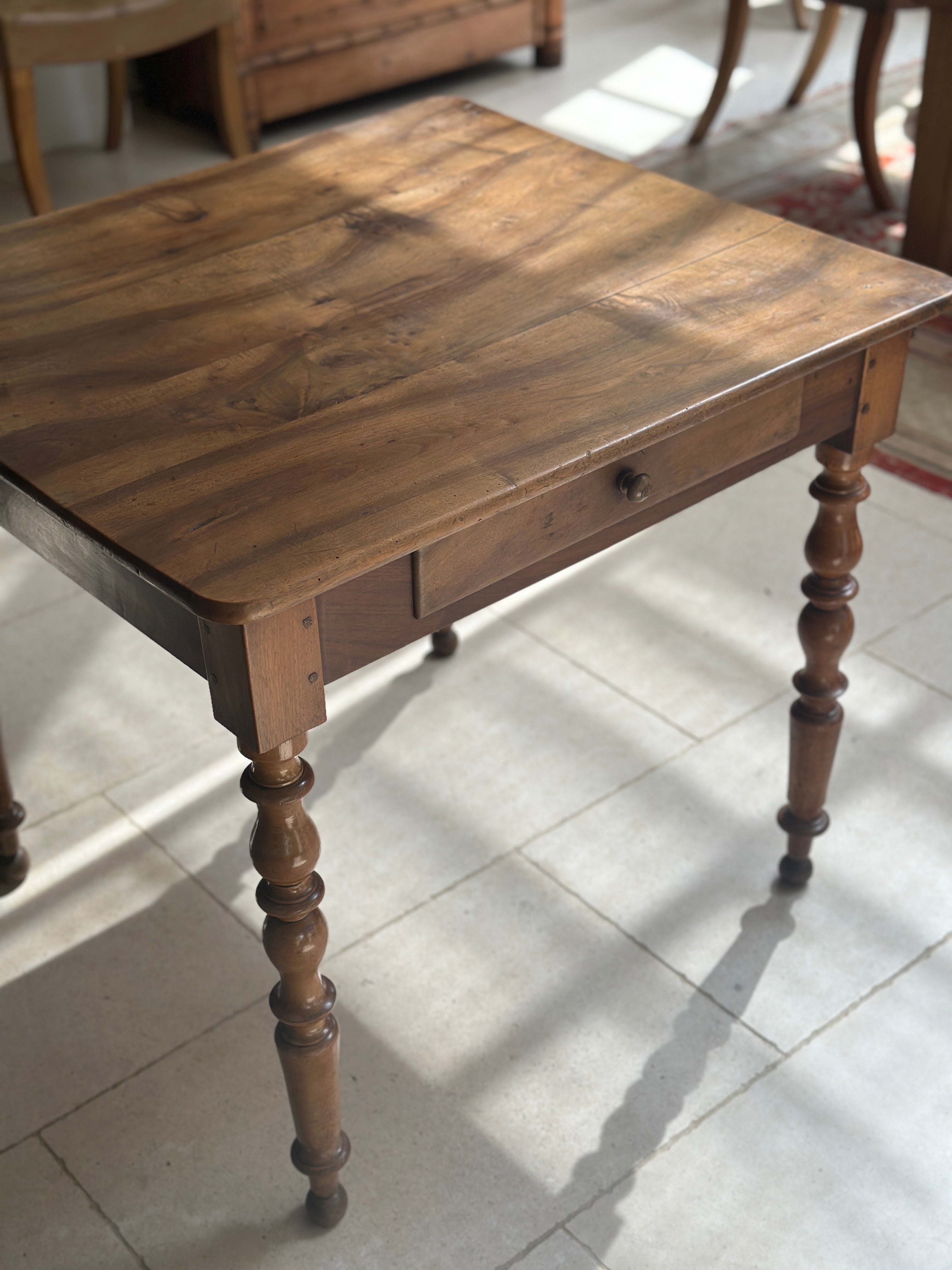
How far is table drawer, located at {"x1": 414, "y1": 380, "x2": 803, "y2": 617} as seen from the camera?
1168mm

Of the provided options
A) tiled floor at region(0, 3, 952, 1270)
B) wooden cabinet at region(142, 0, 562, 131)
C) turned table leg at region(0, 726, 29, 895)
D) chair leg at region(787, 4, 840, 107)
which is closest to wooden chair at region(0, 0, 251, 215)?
wooden cabinet at region(142, 0, 562, 131)

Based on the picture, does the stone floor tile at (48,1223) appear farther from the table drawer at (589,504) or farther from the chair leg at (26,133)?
the chair leg at (26,133)

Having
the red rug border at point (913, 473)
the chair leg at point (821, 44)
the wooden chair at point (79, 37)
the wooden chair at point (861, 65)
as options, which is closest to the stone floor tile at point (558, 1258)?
the red rug border at point (913, 473)

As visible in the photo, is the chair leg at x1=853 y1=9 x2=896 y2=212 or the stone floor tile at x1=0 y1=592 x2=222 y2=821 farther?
the chair leg at x1=853 y1=9 x2=896 y2=212

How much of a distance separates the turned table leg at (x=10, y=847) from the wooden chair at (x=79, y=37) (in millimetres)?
2061

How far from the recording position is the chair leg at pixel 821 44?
4.06 metres

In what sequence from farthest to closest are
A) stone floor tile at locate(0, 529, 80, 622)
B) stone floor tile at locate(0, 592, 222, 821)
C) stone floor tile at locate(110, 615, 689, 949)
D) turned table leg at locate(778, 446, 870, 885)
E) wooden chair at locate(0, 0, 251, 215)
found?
1. wooden chair at locate(0, 0, 251, 215)
2. stone floor tile at locate(0, 529, 80, 622)
3. stone floor tile at locate(0, 592, 222, 821)
4. stone floor tile at locate(110, 615, 689, 949)
5. turned table leg at locate(778, 446, 870, 885)

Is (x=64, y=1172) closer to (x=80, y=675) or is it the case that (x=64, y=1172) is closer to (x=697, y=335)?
(x=80, y=675)

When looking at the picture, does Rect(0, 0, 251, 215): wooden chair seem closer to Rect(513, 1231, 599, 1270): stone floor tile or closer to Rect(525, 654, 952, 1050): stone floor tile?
Rect(525, 654, 952, 1050): stone floor tile

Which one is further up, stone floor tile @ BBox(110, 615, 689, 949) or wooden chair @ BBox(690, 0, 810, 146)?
wooden chair @ BBox(690, 0, 810, 146)

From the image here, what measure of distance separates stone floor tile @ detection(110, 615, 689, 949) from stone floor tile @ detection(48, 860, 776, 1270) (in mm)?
101

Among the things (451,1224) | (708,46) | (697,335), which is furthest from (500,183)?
(708,46)

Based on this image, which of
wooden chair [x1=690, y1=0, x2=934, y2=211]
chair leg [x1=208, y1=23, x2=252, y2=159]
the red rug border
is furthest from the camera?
chair leg [x1=208, y1=23, x2=252, y2=159]

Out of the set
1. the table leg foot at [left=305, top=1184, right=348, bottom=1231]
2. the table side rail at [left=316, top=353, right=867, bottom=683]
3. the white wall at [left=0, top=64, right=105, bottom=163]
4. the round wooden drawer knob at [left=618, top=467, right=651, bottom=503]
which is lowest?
the table leg foot at [left=305, top=1184, right=348, bottom=1231]
